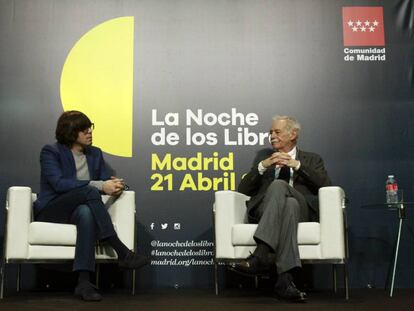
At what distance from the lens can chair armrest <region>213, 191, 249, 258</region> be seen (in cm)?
378

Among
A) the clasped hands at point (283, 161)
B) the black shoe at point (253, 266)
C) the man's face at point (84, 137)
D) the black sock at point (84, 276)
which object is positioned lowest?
the black sock at point (84, 276)

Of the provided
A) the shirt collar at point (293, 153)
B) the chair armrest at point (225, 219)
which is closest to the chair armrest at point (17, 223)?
the chair armrest at point (225, 219)

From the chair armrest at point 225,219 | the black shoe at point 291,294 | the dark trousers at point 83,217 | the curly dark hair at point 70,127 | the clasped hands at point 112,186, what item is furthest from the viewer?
the curly dark hair at point 70,127

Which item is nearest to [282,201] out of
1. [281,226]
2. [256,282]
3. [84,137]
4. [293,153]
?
[281,226]

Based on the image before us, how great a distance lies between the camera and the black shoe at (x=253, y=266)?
3361 mm

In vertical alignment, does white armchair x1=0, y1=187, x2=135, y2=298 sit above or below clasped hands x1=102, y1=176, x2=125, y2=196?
below

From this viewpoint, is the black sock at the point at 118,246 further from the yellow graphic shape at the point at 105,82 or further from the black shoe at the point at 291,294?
the yellow graphic shape at the point at 105,82

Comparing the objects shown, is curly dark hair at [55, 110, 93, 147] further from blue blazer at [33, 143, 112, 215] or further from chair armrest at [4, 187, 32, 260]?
chair armrest at [4, 187, 32, 260]

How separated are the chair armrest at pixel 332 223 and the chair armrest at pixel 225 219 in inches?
21.9

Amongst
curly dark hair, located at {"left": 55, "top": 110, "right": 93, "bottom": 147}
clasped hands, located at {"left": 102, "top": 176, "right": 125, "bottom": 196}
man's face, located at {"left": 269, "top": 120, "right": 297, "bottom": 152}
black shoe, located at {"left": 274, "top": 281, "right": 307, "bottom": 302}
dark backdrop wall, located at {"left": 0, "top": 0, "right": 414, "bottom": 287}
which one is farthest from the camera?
dark backdrop wall, located at {"left": 0, "top": 0, "right": 414, "bottom": 287}

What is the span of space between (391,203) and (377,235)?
21.8 inches

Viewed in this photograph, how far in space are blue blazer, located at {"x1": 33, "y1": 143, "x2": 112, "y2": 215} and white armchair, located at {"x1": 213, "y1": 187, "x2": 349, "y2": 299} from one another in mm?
933

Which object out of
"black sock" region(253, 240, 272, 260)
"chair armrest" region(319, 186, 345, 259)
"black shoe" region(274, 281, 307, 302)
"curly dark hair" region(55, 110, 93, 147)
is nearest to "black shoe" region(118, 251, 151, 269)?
"black sock" region(253, 240, 272, 260)

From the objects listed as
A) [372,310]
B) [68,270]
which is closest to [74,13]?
[68,270]
